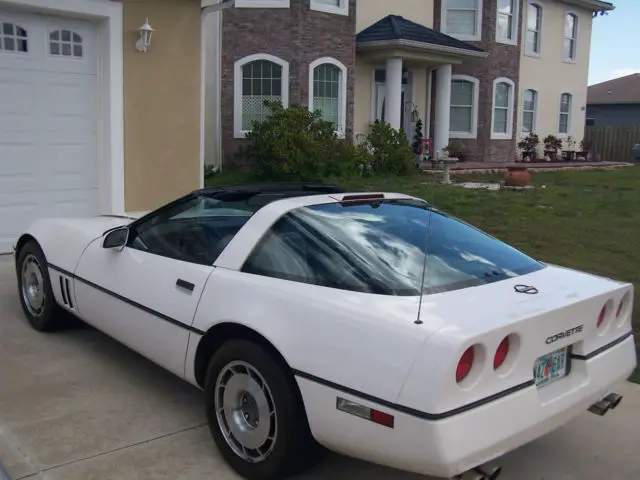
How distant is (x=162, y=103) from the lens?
9102 mm

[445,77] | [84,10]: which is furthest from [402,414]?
[445,77]

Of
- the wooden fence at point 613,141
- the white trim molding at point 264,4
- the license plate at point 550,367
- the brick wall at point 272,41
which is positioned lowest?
the license plate at point 550,367

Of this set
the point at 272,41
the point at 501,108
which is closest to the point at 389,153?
the point at 272,41

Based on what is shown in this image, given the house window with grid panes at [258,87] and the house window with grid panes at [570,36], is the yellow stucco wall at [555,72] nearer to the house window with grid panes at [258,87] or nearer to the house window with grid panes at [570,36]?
the house window with grid panes at [570,36]

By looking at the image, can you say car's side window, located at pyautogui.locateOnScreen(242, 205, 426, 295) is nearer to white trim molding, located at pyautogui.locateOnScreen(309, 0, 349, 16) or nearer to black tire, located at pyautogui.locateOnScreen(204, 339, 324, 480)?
black tire, located at pyautogui.locateOnScreen(204, 339, 324, 480)

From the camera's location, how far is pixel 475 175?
743 inches

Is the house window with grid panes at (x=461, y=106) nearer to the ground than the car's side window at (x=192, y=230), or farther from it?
farther from it

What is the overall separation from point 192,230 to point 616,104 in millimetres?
41374

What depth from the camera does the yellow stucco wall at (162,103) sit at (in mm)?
8742

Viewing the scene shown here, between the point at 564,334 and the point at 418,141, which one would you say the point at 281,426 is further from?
the point at 418,141

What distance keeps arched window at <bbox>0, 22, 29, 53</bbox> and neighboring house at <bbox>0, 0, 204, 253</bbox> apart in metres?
0.01

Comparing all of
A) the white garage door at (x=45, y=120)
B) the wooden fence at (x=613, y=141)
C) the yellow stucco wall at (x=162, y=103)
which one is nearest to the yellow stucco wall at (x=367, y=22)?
the yellow stucco wall at (x=162, y=103)

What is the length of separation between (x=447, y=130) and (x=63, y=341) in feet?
58.2

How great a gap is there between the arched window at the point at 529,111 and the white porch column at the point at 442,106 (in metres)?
4.91
